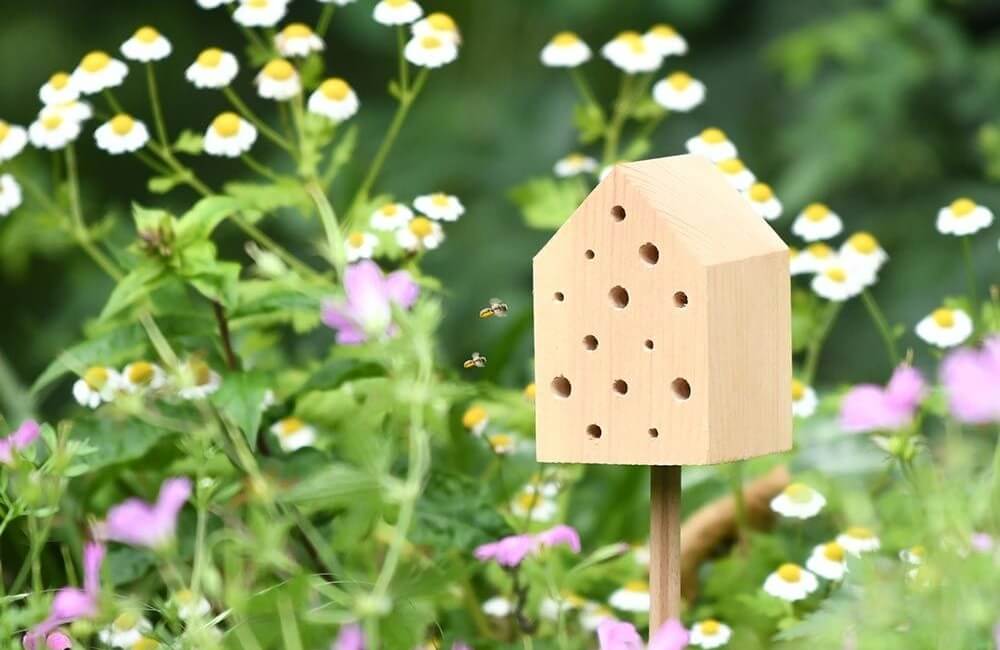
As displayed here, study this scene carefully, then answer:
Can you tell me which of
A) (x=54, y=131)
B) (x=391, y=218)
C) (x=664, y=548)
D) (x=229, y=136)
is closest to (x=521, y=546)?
(x=664, y=548)

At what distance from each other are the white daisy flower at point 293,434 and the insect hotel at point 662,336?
0.42 m

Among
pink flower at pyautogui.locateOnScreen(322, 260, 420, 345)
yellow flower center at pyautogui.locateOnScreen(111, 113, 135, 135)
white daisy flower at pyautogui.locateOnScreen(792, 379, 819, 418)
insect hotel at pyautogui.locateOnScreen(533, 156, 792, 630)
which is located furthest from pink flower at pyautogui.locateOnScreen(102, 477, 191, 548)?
white daisy flower at pyautogui.locateOnScreen(792, 379, 819, 418)

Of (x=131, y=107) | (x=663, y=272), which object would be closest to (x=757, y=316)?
(x=663, y=272)

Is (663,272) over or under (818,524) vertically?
over

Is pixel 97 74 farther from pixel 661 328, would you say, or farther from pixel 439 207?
pixel 661 328

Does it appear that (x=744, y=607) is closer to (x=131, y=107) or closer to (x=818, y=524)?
(x=818, y=524)

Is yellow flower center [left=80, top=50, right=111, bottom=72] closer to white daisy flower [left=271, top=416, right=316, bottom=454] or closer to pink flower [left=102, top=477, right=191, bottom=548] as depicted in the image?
white daisy flower [left=271, top=416, right=316, bottom=454]

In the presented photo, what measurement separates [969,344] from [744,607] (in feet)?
1.26

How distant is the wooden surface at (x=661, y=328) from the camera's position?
120 centimetres

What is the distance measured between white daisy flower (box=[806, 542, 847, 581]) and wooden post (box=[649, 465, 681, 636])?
10.3 inches

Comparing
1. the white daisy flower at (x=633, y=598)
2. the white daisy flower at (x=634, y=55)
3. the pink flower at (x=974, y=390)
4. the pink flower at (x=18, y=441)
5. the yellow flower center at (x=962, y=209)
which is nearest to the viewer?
the pink flower at (x=974, y=390)

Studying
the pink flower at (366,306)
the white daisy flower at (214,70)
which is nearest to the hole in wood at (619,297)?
the pink flower at (366,306)

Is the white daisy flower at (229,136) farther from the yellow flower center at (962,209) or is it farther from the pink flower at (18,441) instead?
the yellow flower center at (962,209)

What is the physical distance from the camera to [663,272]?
3.97 feet
